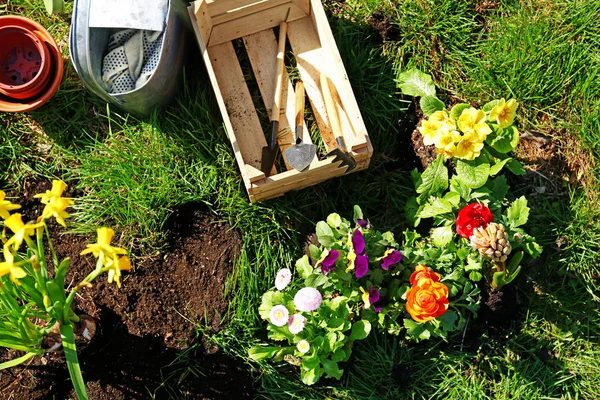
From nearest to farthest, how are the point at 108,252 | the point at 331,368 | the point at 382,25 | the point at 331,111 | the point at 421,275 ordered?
the point at 108,252 < the point at 421,275 < the point at 331,368 < the point at 331,111 < the point at 382,25

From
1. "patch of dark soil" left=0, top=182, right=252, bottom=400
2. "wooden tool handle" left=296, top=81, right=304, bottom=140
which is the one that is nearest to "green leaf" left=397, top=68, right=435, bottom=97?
"wooden tool handle" left=296, top=81, right=304, bottom=140

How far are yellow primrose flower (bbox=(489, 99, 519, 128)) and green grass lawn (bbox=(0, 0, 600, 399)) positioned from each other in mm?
555

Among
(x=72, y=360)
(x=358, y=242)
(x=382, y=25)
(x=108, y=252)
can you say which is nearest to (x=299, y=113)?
(x=382, y=25)

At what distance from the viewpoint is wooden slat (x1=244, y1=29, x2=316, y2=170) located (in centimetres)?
281

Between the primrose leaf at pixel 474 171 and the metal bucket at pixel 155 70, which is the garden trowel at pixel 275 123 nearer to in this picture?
the metal bucket at pixel 155 70

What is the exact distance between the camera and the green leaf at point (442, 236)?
103 inches

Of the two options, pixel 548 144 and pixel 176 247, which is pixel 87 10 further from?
pixel 548 144

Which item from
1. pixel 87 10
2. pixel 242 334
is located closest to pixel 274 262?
pixel 242 334

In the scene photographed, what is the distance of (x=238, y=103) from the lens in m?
2.84

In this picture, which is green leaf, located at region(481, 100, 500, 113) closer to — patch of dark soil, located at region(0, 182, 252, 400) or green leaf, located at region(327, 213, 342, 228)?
green leaf, located at region(327, 213, 342, 228)

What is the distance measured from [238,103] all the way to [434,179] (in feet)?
3.06

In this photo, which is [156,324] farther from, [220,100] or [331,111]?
[331,111]

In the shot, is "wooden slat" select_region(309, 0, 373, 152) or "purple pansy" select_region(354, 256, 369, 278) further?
"wooden slat" select_region(309, 0, 373, 152)

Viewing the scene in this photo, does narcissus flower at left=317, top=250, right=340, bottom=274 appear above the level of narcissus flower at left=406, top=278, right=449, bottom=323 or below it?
above
